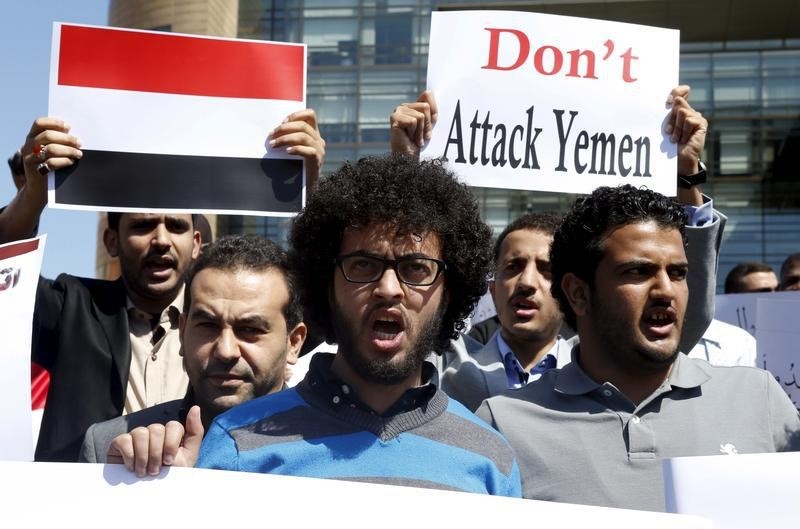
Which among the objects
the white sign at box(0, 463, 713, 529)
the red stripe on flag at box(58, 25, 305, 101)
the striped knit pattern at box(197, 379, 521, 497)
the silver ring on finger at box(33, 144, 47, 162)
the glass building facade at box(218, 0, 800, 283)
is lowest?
the white sign at box(0, 463, 713, 529)

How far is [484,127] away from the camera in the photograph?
340 centimetres

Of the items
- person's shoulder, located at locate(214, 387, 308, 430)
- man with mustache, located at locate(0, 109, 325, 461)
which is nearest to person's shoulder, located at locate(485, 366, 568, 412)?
person's shoulder, located at locate(214, 387, 308, 430)

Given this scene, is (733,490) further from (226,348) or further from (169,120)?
(169,120)

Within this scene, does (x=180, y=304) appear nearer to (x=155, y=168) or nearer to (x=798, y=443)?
(x=155, y=168)

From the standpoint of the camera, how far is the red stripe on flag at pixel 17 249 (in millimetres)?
2507

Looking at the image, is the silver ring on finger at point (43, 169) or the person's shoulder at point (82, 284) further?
the person's shoulder at point (82, 284)

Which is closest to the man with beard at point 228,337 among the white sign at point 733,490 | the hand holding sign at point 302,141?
the hand holding sign at point 302,141

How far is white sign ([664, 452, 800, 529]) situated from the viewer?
1844 mm

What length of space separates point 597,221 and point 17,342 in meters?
1.48

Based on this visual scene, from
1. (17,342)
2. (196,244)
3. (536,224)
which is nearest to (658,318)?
(536,224)

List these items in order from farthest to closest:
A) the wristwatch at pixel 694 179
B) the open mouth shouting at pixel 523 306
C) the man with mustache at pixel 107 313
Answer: the open mouth shouting at pixel 523 306, the wristwatch at pixel 694 179, the man with mustache at pixel 107 313

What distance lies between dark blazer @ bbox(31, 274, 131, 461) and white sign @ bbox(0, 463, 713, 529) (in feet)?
4.03

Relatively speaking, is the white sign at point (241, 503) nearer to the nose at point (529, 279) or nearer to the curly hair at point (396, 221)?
the curly hair at point (396, 221)

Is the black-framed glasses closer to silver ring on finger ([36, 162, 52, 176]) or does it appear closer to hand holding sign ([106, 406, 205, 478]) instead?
hand holding sign ([106, 406, 205, 478])
